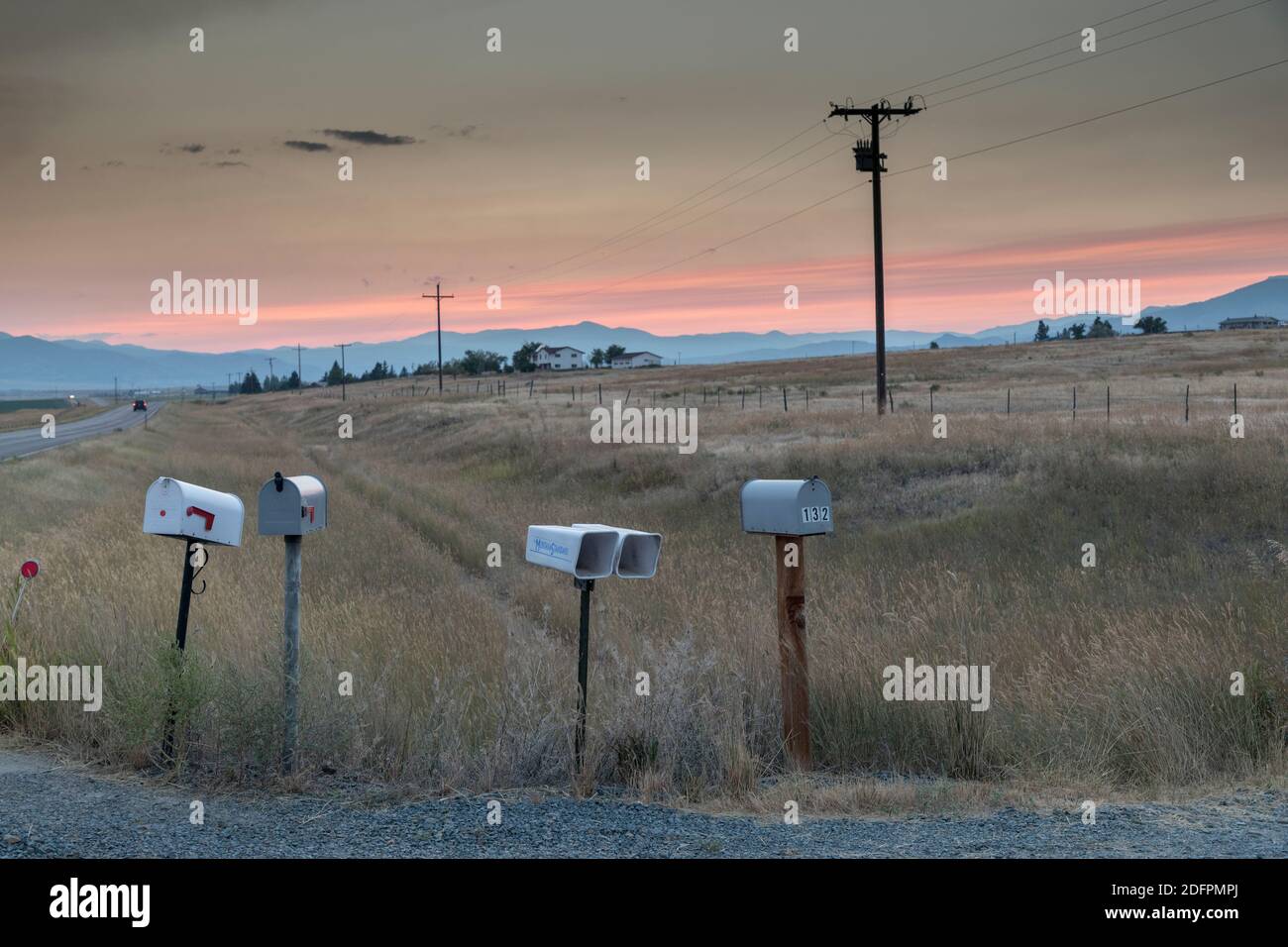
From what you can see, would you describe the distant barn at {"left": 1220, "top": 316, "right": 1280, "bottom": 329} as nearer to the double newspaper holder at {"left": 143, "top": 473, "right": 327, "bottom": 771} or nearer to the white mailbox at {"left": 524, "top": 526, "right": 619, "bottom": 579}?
the white mailbox at {"left": 524, "top": 526, "right": 619, "bottom": 579}

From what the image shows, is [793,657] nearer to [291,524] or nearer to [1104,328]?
[291,524]

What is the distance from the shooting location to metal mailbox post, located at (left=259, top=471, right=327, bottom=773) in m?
5.59

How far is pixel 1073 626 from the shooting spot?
994 centimetres

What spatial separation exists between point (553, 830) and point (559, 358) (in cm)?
17844

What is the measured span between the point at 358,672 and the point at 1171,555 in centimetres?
1072

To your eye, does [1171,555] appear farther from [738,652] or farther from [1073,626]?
[738,652]

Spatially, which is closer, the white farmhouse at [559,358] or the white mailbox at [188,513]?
the white mailbox at [188,513]

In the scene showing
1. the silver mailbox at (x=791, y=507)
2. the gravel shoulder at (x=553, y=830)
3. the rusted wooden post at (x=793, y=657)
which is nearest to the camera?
the gravel shoulder at (x=553, y=830)

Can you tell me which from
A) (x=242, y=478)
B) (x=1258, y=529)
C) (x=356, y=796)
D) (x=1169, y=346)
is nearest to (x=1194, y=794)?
(x=356, y=796)

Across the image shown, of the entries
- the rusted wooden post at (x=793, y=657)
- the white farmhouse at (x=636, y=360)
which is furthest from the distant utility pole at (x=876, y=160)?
the white farmhouse at (x=636, y=360)

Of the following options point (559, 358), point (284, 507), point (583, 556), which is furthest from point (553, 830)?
point (559, 358)

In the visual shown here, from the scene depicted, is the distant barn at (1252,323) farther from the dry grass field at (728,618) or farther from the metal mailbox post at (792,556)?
the metal mailbox post at (792,556)

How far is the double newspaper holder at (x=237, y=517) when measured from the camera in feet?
18.2

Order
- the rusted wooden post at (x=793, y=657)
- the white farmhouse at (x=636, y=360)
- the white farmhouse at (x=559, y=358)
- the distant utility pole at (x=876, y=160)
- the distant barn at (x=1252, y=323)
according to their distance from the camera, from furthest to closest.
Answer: the white farmhouse at (x=636, y=360), the white farmhouse at (x=559, y=358), the distant barn at (x=1252, y=323), the distant utility pole at (x=876, y=160), the rusted wooden post at (x=793, y=657)
